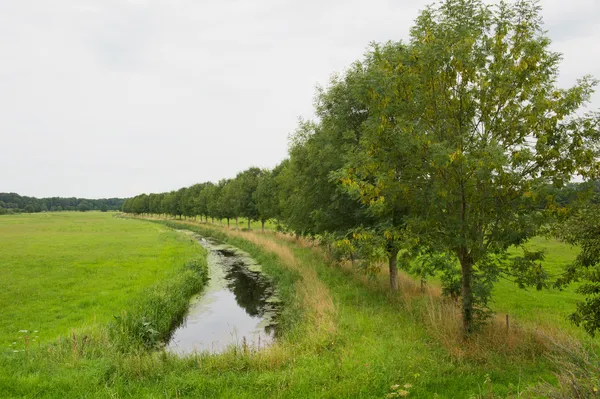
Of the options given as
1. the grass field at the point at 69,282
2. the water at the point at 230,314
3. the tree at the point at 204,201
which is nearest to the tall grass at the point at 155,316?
the water at the point at 230,314

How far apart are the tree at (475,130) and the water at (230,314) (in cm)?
733

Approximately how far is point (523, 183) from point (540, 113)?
182 centimetres

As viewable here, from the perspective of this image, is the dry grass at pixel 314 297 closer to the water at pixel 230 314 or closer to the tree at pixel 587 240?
the water at pixel 230 314

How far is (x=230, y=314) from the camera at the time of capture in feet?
62.8

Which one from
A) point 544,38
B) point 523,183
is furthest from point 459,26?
point 523,183

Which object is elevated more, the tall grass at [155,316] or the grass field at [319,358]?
the grass field at [319,358]

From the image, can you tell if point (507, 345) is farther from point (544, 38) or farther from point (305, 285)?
point (305, 285)

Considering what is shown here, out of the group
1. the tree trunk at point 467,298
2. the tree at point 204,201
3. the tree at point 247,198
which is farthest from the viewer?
the tree at point 204,201

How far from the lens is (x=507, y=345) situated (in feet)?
32.6

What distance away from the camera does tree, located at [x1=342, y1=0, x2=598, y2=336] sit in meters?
8.77

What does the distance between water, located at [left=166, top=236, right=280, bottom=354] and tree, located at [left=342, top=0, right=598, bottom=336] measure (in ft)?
24.1

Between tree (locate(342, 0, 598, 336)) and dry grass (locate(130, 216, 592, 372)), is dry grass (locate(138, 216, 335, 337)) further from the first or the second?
tree (locate(342, 0, 598, 336))

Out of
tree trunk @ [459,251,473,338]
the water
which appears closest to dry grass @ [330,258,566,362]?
tree trunk @ [459,251,473,338]

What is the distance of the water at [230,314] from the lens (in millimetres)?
14914
